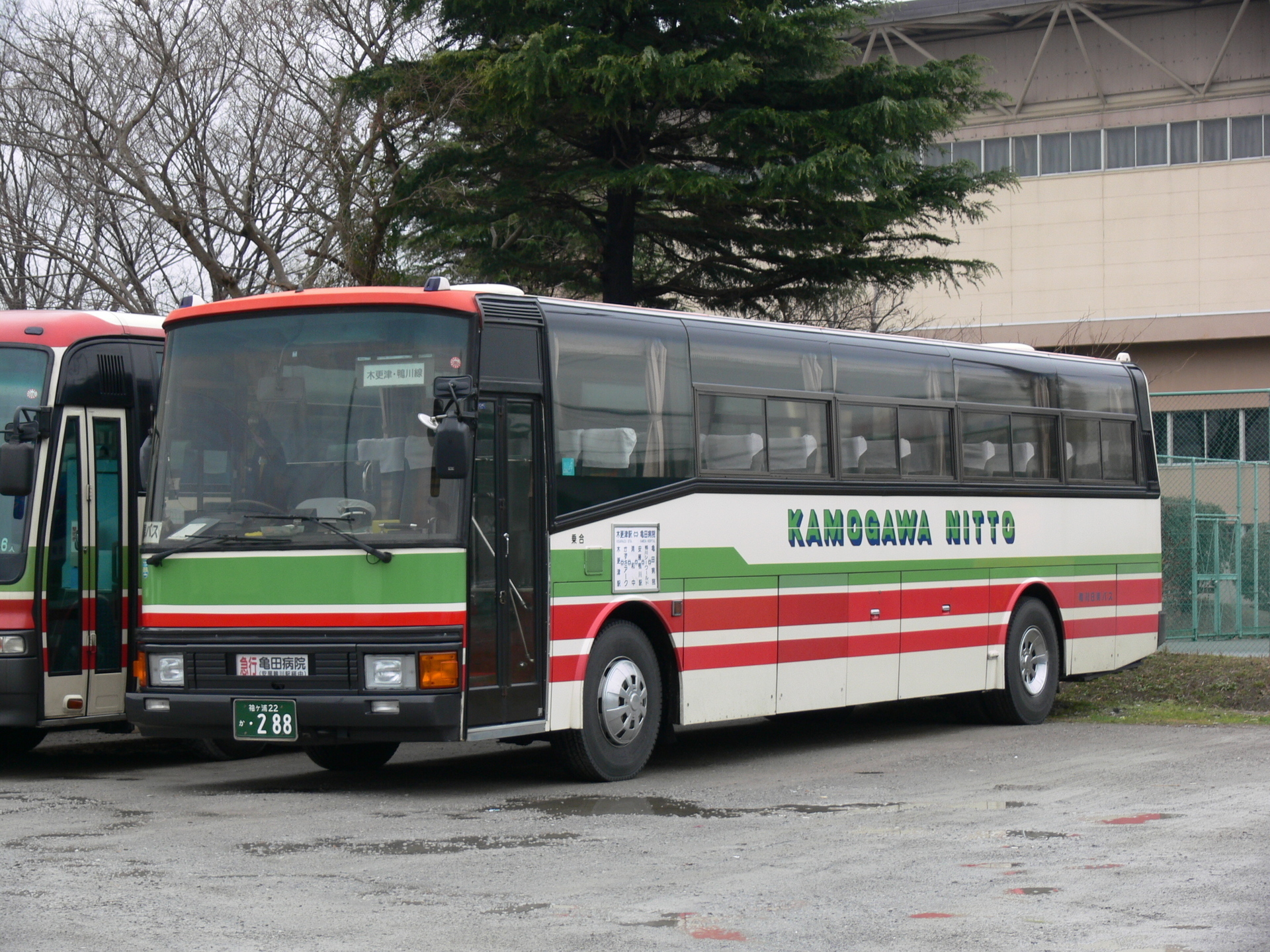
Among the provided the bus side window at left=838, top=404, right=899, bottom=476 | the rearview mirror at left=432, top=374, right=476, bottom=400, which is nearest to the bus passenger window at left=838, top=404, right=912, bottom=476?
the bus side window at left=838, top=404, right=899, bottom=476

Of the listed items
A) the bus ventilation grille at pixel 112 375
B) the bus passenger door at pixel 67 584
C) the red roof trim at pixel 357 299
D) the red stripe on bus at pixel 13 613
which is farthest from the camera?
the bus ventilation grille at pixel 112 375

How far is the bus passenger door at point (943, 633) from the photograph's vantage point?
576 inches

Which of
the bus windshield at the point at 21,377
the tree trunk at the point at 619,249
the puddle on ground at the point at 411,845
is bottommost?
the puddle on ground at the point at 411,845

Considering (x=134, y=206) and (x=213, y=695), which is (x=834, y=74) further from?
(x=213, y=695)

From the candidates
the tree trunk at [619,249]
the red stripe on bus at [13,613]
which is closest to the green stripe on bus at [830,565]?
the red stripe on bus at [13,613]

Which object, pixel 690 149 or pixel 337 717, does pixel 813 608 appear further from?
pixel 690 149

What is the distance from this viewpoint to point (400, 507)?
34.8 ft

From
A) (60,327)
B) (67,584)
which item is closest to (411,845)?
(67,584)

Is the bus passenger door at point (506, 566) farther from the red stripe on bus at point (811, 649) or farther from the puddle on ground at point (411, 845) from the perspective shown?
the red stripe on bus at point (811, 649)

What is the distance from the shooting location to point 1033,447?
16.3 meters

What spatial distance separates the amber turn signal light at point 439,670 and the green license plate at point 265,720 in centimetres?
83

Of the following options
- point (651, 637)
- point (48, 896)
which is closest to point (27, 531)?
point (651, 637)

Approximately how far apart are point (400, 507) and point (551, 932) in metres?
4.22

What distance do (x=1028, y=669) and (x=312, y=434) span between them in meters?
8.08
